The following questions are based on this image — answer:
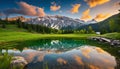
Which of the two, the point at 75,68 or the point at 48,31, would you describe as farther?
the point at 48,31

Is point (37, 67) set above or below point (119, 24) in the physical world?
below

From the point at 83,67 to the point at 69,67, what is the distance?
5.77 feet

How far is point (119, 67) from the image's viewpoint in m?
20.7

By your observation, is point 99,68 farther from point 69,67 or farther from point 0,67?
point 0,67

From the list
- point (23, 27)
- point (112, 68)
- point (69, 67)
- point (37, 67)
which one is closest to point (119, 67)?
point (112, 68)

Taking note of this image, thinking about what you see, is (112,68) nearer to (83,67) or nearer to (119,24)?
(83,67)

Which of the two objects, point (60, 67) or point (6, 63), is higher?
point (6, 63)

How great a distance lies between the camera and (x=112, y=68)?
2084cm

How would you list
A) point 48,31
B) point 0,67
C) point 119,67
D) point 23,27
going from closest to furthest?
point 0,67, point 119,67, point 23,27, point 48,31

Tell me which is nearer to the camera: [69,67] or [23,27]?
[69,67]

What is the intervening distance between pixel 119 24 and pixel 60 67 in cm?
5090

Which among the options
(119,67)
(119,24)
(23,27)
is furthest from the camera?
(23,27)

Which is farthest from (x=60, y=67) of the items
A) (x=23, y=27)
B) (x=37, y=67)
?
(x=23, y=27)

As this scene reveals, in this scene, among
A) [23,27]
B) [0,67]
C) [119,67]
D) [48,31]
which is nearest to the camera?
[0,67]
